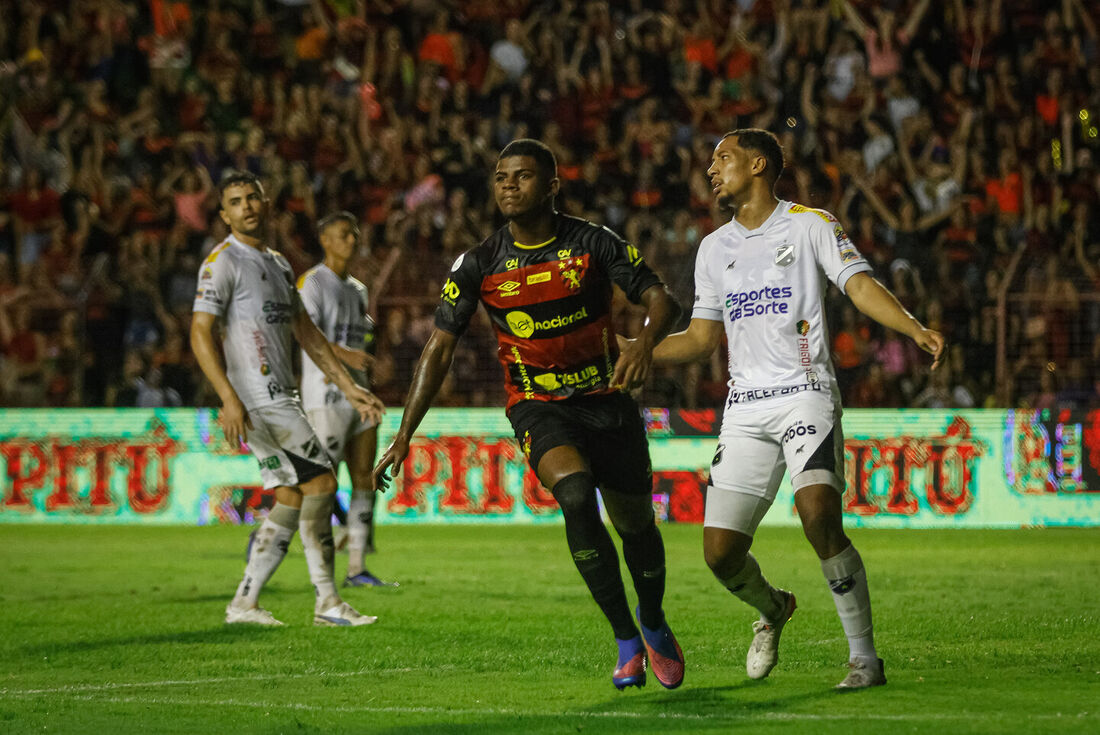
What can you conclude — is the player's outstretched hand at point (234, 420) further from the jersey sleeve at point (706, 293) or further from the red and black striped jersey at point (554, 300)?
the jersey sleeve at point (706, 293)

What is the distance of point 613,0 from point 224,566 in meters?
12.7

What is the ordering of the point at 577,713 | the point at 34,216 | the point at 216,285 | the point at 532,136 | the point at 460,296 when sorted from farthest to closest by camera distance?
1. the point at 532,136
2. the point at 34,216
3. the point at 216,285
4. the point at 460,296
5. the point at 577,713

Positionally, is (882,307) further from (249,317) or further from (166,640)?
(166,640)

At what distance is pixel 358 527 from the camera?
11.8 metres

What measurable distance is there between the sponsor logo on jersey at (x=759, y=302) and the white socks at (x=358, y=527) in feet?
18.3

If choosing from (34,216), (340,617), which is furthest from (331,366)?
(34,216)

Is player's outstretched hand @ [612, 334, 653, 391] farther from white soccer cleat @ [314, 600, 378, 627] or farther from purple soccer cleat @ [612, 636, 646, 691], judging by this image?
white soccer cleat @ [314, 600, 378, 627]

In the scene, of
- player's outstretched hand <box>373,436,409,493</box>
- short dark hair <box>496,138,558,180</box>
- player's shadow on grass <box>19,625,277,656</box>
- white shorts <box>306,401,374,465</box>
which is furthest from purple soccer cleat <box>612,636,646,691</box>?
white shorts <box>306,401,374,465</box>

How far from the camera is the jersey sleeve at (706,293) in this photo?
705cm

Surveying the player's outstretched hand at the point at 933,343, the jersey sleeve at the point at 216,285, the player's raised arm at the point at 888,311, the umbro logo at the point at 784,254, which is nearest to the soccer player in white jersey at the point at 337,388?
the jersey sleeve at the point at 216,285

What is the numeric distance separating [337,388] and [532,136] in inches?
392

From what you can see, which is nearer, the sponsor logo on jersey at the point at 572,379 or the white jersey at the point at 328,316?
the sponsor logo on jersey at the point at 572,379

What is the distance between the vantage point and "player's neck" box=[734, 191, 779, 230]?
692cm

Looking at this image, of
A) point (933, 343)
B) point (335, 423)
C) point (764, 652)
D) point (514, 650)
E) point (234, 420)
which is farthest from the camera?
point (335, 423)
